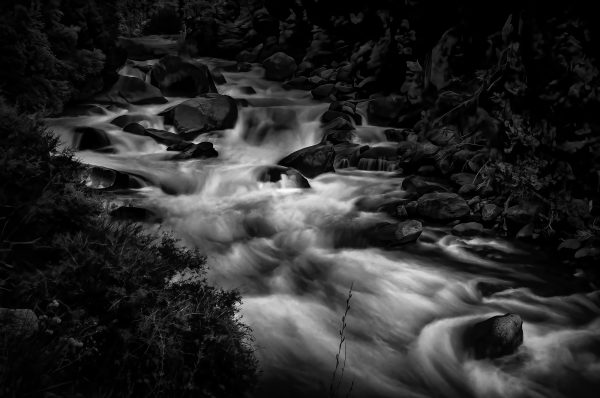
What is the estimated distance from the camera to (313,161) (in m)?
10.2

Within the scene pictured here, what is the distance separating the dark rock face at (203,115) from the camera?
1219 centimetres

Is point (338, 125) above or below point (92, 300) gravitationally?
above

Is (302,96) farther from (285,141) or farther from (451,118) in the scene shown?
(451,118)

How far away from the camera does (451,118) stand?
8945mm

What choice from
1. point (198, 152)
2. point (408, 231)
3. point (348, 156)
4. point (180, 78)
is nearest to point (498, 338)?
point (408, 231)

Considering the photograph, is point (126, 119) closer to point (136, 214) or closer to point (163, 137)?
point (163, 137)

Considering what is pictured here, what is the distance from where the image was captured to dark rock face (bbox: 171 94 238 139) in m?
12.2

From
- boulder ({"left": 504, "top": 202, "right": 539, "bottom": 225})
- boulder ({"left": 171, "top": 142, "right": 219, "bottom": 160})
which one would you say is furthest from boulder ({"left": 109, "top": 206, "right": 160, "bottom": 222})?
boulder ({"left": 504, "top": 202, "right": 539, "bottom": 225})

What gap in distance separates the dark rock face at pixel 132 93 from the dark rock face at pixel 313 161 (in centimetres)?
564

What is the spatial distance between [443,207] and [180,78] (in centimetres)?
1018

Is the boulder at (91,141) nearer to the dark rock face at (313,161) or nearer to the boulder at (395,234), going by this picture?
the dark rock face at (313,161)

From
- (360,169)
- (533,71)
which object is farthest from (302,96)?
(533,71)

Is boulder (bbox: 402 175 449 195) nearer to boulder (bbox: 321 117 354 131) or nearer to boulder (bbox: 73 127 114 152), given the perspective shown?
boulder (bbox: 321 117 354 131)

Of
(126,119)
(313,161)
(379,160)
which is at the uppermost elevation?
(126,119)
